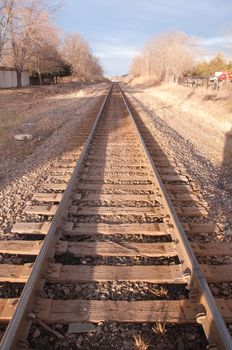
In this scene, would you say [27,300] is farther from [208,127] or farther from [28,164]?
[208,127]

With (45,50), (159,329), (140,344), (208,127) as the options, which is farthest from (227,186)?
(45,50)

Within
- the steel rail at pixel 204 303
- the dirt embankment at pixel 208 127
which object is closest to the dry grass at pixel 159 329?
the steel rail at pixel 204 303

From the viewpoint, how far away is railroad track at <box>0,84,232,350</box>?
114 inches

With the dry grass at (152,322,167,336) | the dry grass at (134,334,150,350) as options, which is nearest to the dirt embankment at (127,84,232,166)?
the dry grass at (152,322,167,336)

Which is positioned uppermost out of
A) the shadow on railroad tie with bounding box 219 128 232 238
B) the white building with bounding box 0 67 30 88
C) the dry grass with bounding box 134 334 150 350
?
the white building with bounding box 0 67 30 88

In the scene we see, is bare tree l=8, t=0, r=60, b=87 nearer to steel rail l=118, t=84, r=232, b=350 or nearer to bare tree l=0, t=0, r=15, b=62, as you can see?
bare tree l=0, t=0, r=15, b=62

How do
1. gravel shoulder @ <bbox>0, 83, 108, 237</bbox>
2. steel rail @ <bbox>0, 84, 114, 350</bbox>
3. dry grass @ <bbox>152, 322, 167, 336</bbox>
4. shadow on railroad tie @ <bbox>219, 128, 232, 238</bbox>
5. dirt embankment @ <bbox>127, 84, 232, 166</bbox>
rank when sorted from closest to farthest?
steel rail @ <bbox>0, 84, 114, 350</bbox>, dry grass @ <bbox>152, 322, 167, 336</bbox>, shadow on railroad tie @ <bbox>219, 128, 232, 238</bbox>, gravel shoulder @ <bbox>0, 83, 108, 237</bbox>, dirt embankment @ <bbox>127, 84, 232, 166</bbox>

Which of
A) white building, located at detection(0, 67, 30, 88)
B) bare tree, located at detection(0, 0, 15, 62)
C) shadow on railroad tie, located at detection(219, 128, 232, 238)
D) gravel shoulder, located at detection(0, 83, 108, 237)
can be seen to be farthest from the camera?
white building, located at detection(0, 67, 30, 88)

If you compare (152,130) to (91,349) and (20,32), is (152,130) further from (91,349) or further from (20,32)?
(20,32)

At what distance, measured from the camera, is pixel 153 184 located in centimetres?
612

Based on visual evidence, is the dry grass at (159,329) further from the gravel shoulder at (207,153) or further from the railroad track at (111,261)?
the gravel shoulder at (207,153)

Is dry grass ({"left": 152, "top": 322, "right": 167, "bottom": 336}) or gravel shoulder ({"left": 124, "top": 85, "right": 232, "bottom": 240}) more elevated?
gravel shoulder ({"left": 124, "top": 85, "right": 232, "bottom": 240})

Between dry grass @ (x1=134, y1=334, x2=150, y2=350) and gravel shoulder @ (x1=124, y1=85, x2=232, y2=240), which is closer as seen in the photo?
dry grass @ (x1=134, y1=334, x2=150, y2=350)

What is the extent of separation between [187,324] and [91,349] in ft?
2.75
